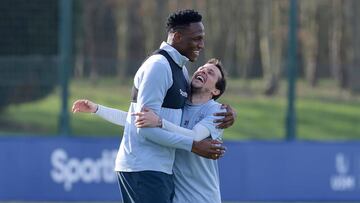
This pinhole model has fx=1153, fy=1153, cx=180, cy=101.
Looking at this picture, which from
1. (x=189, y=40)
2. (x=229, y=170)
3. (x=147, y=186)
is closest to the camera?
(x=147, y=186)

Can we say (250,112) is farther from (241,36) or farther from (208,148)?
(208,148)

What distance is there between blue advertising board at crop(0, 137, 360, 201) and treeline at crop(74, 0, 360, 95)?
2.50 meters

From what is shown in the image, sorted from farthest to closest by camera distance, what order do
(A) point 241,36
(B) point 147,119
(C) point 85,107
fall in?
(A) point 241,36 → (C) point 85,107 → (B) point 147,119

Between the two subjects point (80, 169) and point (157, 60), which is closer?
point (157, 60)

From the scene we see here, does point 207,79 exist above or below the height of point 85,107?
above

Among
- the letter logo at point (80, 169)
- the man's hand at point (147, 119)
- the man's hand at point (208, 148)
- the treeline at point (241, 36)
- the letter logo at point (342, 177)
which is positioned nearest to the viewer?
the man's hand at point (147, 119)

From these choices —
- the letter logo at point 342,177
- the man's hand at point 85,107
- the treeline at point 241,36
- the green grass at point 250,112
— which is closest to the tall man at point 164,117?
the man's hand at point 85,107

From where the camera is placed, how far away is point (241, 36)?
55.8 feet

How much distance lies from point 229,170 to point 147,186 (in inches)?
284

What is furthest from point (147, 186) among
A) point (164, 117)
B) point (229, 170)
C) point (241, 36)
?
point (241, 36)

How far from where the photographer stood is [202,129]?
6523mm

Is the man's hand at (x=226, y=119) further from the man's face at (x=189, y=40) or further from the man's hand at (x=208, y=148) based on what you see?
the man's face at (x=189, y=40)

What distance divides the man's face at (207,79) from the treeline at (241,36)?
937cm

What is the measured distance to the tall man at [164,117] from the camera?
6.35 meters
